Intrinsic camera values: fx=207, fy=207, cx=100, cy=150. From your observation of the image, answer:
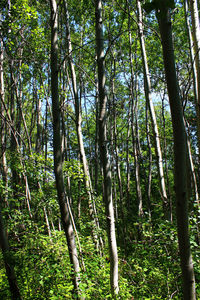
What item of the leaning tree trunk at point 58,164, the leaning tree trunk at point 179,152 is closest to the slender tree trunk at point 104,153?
the leaning tree trunk at point 58,164

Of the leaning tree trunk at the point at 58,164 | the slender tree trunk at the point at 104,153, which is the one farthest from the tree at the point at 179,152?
the leaning tree trunk at the point at 58,164

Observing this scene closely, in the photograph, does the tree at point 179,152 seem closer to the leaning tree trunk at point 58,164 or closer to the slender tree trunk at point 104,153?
the slender tree trunk at point 104,153

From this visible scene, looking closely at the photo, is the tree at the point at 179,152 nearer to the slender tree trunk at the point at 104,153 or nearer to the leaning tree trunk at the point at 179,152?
the leaning tree trunk at the point at 179,152

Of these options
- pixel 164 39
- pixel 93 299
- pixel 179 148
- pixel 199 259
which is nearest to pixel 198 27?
pixel 164 39

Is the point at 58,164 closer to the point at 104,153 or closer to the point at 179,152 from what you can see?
the point at 104,153

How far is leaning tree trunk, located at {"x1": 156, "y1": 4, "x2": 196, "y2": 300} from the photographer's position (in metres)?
0.95

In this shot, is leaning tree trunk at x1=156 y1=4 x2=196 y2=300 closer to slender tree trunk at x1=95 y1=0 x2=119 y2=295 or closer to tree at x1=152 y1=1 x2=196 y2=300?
tree at x1=152 y1=1 x2=196 y2=300

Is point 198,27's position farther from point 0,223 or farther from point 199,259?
point 0,223

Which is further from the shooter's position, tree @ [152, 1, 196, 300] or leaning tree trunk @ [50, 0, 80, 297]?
leaning tree trunk @ [50, 0, 80, 297]

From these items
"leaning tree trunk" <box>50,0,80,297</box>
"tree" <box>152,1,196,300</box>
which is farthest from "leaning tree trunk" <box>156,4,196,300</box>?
"leaning tree trunk" <box>50,0,80,297</box>

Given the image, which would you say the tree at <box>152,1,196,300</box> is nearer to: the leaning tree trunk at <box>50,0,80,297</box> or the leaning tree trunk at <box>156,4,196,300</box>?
the leaning tree trunk at <box>156,4,196,300</box>

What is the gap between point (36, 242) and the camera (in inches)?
150

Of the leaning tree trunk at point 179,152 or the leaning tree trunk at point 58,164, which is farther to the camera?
the leaning tree trunk at point 58,164

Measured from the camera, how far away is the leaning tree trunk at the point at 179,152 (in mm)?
949
